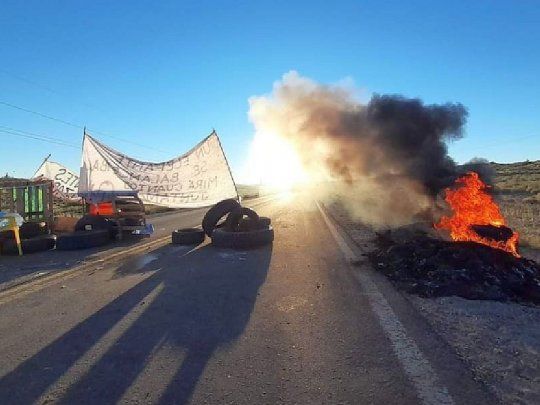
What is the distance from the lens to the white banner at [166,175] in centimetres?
1756

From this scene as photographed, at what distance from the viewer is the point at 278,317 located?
5.39m

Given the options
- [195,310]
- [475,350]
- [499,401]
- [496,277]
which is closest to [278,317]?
[195,310]

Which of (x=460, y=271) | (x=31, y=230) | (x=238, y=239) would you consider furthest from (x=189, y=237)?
(x=460, y=271)

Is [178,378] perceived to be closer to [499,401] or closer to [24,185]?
[499,401]

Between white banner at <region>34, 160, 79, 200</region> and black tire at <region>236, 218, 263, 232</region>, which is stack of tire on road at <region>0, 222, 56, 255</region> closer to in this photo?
black tire at <region>236, 218, 263, 232</region>

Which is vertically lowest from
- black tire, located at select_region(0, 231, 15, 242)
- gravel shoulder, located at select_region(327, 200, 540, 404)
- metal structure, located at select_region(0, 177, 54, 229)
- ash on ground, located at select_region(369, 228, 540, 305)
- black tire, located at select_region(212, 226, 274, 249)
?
gravel shoulder, located at select_region(327, 200, 540, 404)

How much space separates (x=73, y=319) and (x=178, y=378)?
2.38m

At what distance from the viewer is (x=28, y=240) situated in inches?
457

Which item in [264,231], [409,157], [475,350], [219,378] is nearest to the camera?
[219,378]

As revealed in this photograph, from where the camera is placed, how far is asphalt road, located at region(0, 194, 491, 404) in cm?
344

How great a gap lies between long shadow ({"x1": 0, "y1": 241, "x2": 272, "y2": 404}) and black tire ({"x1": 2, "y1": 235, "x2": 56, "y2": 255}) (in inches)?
208

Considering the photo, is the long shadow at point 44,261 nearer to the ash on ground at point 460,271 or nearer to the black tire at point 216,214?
the black tire at point 216,214

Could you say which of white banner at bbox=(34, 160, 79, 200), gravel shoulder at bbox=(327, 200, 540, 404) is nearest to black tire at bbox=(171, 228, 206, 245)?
gravel shoulder at bbox=(327, 200, 540, 404)

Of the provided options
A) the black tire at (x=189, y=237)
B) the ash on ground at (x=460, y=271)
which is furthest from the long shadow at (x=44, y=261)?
the ash on ground at (x=460, y=271)
